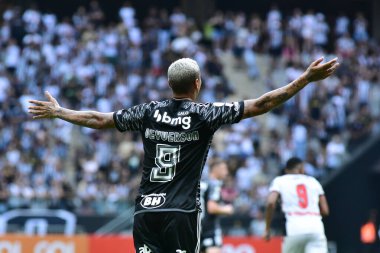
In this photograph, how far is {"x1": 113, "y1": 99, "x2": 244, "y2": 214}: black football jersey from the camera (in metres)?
7.10

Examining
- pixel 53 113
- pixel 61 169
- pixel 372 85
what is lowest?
pixel 53 113

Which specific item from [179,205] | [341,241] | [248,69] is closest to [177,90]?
[179,205]

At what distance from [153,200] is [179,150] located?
42 centimetres

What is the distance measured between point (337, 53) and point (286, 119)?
486 cm

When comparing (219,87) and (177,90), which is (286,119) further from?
(177,90)

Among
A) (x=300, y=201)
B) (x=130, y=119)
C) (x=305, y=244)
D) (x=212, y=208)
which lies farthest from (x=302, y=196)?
(x=130, y=119)

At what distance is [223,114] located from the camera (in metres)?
7.11

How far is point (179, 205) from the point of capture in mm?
7035

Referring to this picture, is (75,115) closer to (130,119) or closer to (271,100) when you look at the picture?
(130,119)

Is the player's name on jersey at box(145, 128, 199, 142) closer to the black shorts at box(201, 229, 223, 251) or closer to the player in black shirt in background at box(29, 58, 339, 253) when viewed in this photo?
the player in black shirt in background at box(29, 58, 339, 253)

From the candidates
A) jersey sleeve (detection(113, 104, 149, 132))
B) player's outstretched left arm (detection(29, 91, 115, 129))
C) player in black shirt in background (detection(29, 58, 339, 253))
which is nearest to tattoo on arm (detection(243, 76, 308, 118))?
player in black shirt in background (detection(29, 58, 339, 253))

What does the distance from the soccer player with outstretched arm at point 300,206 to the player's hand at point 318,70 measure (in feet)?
20.3

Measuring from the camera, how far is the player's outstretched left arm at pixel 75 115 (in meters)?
7.40

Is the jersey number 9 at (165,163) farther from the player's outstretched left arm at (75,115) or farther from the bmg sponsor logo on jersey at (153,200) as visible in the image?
the player's outstretched left arm at (75,115)
